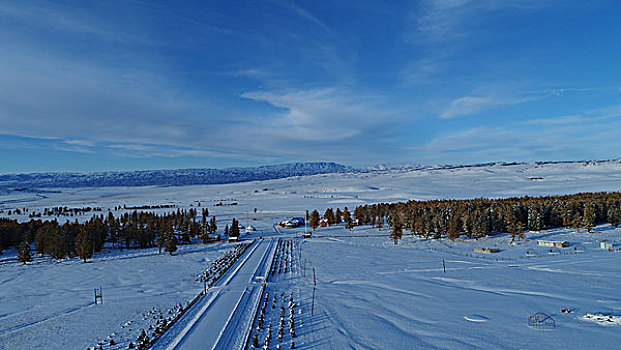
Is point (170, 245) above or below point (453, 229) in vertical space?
below

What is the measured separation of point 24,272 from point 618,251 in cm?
5954

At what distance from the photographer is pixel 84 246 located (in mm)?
41094

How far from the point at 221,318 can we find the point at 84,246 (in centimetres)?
2966

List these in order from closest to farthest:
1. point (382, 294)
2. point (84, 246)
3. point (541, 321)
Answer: point (541, 321), point (382, 294), point (84, 246)

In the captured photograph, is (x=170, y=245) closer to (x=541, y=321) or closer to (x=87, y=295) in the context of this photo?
(x=87, y=295)

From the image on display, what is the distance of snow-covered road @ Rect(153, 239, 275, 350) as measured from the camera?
16828 millimetres

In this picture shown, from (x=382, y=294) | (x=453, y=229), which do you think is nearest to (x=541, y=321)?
(x=382, y=294)

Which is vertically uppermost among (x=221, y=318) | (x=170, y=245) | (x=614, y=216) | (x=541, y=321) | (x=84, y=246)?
(x=614, y=216)

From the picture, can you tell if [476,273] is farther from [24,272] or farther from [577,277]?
[24,272]

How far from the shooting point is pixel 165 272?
34094 millimetres

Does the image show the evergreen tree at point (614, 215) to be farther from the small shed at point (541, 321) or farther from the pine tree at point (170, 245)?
the pine tree at point (170, 245)

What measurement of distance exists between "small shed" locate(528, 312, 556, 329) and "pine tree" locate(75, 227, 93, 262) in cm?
4307

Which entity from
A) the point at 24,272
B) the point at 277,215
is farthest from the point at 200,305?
the point at 277,215

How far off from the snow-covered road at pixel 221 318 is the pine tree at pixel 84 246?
20648 millimetres
